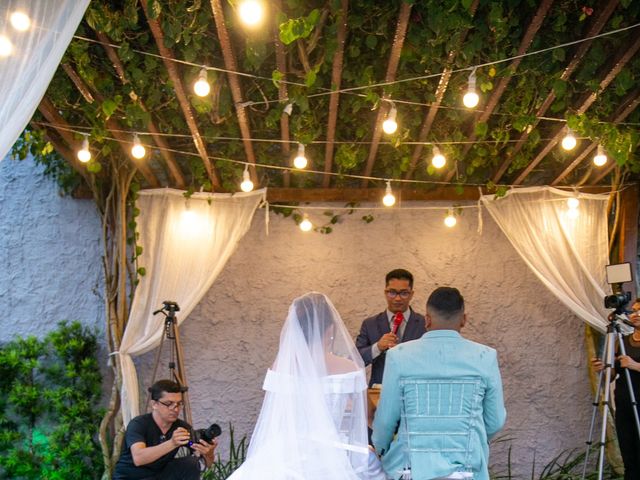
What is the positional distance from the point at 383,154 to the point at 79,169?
2240 mm

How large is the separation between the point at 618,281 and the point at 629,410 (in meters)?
0.89

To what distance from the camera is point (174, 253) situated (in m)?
6.02

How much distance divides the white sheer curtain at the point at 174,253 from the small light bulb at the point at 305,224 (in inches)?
18.2

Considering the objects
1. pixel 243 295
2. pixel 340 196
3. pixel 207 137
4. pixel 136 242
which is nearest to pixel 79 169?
pixel 136 242

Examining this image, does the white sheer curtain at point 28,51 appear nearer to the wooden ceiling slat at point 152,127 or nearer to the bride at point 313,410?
the wooden ceiling slat at point 152,127

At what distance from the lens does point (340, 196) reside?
655 cm

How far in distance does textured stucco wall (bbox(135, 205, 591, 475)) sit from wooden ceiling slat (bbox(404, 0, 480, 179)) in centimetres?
87

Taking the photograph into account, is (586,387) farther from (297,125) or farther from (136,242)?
(136,242)

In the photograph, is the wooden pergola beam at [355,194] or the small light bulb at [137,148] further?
the wooden pergola beam at [355,194]

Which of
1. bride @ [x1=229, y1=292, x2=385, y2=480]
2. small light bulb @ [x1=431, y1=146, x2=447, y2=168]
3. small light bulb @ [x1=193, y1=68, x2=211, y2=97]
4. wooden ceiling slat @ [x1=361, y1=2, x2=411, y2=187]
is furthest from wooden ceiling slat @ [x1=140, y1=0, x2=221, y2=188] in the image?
small light bulb @ [x1=431, y1=146, x2=447, y2=168]

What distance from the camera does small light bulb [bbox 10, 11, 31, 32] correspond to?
10.00 feet

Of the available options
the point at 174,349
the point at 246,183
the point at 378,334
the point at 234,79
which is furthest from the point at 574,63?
the point at 174,349

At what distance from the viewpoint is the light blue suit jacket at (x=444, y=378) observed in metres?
3.09

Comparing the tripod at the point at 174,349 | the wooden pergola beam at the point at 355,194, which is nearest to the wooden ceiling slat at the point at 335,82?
the wooden pergola beam at the point at 355,194
